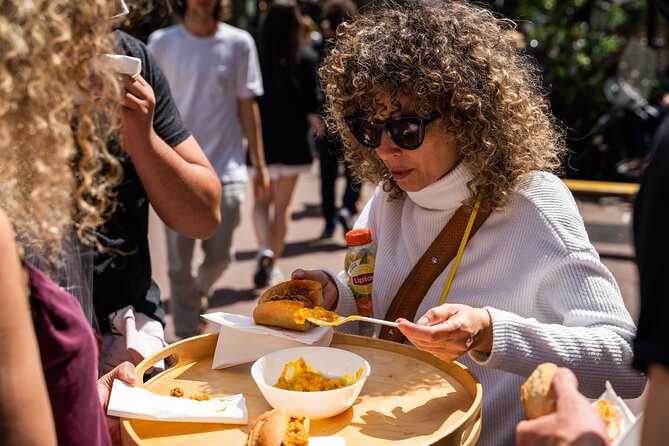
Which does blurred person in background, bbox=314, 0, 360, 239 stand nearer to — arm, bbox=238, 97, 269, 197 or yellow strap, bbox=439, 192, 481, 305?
arm, bbox=238, 97, 269, 197

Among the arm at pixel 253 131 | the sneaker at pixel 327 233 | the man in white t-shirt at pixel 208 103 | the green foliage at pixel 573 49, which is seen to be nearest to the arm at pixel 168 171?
the man in white t-shirt at pixel 208 103

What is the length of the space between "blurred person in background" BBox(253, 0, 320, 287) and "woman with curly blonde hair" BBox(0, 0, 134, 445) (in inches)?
171

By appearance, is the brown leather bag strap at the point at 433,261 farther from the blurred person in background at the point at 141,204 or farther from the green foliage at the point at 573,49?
the green foliage at the point at 573,49

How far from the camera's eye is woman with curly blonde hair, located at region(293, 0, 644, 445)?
1.78m

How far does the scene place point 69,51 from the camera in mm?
1198

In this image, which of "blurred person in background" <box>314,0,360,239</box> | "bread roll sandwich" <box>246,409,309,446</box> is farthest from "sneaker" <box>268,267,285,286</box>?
Result: "bread roll sandwich" <box>246,409,309,446</box>

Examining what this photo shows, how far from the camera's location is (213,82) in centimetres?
454

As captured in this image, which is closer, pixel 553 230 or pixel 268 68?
pixel 553 230

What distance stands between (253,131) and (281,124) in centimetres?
104

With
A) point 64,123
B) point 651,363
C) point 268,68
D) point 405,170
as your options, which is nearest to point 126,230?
point 405,170

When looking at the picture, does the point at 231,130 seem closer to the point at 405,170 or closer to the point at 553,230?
the point at 405,170

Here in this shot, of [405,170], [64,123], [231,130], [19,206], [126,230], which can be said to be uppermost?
[64,123]

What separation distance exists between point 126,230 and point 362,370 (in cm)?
85

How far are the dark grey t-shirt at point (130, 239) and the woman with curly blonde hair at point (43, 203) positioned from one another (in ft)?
2.45
